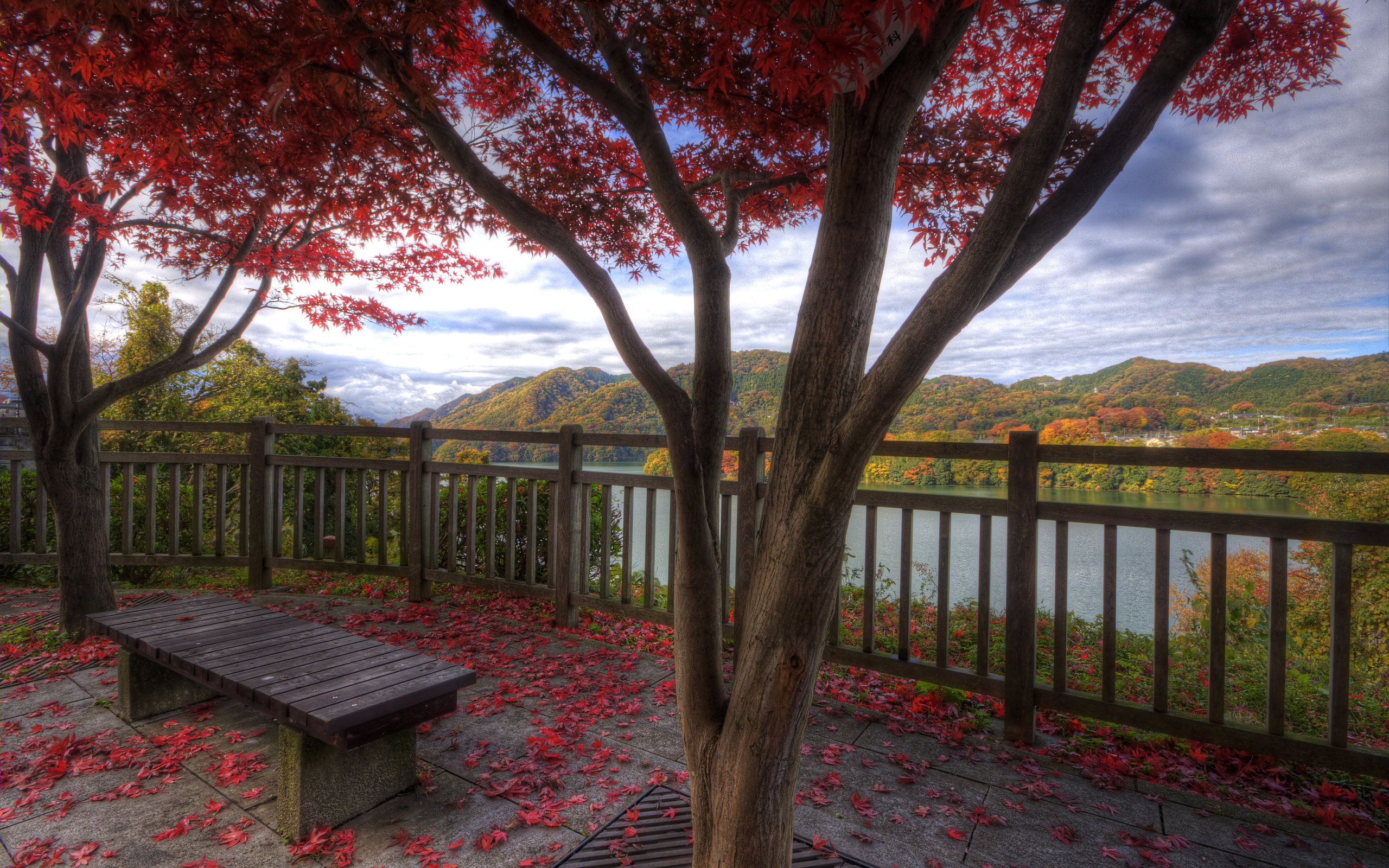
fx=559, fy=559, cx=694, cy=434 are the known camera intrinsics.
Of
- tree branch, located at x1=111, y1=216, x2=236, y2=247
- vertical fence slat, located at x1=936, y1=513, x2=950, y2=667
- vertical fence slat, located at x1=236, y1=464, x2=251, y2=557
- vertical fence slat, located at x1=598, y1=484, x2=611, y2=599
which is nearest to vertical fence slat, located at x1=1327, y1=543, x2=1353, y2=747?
vertical fence slat, located at x1=936, y1=513, x2=950, y2=667

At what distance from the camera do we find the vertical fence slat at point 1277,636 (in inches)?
78.7

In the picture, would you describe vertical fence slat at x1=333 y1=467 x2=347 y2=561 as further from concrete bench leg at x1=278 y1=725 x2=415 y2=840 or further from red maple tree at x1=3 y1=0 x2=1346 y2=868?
concrete bench leg at x1=278 y1=725 x2=415 y2=840

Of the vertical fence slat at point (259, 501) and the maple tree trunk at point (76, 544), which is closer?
the maple tree trunk at point (76, 544)

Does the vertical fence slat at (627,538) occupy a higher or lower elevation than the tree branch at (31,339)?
lower

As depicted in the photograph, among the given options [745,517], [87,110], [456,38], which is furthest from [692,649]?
[87,110]

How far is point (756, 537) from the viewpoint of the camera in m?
2.72

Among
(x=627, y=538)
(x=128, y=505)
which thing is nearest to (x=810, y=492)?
(x=627, y=538)

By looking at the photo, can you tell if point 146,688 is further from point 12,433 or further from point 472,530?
point 12,433

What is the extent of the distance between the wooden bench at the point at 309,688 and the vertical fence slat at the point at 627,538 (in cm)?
150

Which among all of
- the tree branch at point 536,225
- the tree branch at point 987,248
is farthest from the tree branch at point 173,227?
the tree branch at point 987,248

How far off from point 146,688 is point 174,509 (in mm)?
2768

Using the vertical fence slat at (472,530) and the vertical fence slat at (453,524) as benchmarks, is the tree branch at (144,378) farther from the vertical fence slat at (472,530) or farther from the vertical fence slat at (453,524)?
the vertical fence slat at (472,530)

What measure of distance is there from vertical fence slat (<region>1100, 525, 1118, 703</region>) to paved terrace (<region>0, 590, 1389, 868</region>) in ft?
1.18

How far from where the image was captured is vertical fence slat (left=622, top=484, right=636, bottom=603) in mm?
3543
